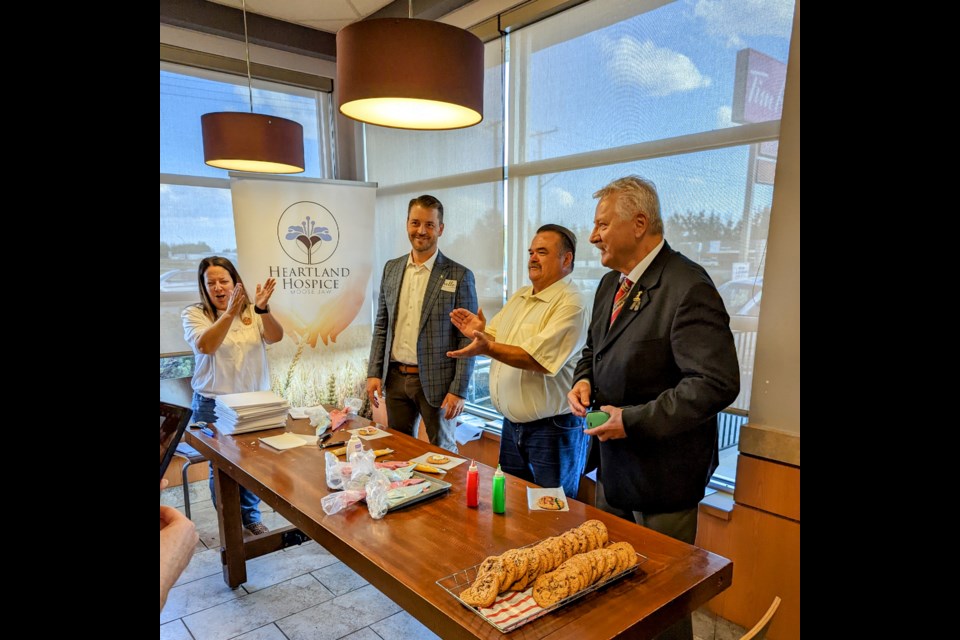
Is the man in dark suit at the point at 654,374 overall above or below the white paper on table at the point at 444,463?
above

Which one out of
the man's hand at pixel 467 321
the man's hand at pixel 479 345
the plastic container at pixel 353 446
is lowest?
the plastic container at pixel 353 446

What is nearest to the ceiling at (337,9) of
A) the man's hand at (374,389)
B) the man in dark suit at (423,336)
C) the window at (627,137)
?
the window at (627,137)

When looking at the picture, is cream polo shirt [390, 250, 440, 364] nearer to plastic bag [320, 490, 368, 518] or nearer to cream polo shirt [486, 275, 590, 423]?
Answer: cream polo shirt [486, 275, 590, 423]

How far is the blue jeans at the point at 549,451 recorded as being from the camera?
2395mm

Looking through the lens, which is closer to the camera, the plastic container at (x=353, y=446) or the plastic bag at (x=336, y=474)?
the plastic bag at (x=336, y=474)

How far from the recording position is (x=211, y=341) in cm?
290

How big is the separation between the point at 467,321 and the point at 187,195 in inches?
111

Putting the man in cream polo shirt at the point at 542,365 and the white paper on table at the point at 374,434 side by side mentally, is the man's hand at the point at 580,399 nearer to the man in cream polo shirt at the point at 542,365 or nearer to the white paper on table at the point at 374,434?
the man in cream polo shirt at the point at 542,365

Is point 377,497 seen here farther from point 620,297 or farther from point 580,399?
point 620,297

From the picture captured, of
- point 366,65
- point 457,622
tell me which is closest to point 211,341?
point 366,65

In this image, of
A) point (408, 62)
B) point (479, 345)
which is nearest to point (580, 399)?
point (479, 345)

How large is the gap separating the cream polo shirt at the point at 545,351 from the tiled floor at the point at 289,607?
41.1 inches

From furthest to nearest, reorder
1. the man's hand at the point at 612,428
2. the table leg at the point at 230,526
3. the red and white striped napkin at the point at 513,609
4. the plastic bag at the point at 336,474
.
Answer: the table leg at the point at 230,526 < the plastic bag at the point at 336,474 < the man's hand at the point at 612,428 < the red and white striped napkin at the point at 513,609

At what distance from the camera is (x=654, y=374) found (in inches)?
73.1
